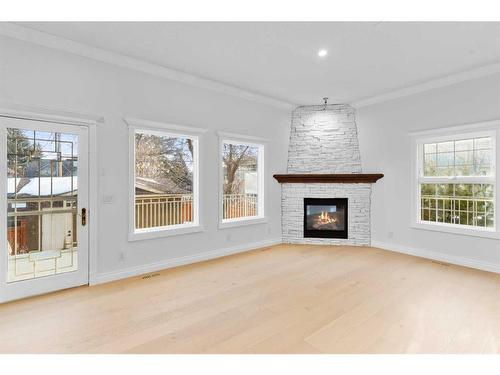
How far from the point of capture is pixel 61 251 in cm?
314

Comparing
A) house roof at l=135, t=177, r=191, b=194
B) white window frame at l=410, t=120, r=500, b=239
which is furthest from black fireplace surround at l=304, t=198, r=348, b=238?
house roof at l=135, t=177, r=191, b=194

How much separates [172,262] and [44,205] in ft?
5.86

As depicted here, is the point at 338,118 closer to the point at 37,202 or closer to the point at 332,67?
the point at 332,67

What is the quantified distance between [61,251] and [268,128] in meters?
3.89

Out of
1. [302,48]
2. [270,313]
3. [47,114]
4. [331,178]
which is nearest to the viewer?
[270,313]

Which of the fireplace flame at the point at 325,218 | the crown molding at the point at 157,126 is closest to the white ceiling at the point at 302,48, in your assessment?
the crown molding at the point at 157,126

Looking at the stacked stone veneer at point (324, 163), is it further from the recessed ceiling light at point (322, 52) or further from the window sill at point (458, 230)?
the recessed ceiling light at point (322, 52)

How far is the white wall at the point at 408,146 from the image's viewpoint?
3783 mm

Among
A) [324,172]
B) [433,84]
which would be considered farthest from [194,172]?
[433,84]

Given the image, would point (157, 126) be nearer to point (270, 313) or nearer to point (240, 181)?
point (240, 181)

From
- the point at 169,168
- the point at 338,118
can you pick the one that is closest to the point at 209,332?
the point at 169,168

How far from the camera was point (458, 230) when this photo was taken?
4.03m

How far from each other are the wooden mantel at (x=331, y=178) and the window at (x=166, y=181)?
1.84 metres

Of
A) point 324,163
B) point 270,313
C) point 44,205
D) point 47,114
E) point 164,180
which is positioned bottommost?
point 270,313
